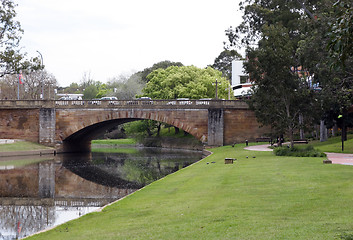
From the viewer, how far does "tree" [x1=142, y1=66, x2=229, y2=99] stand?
78500 millimetres

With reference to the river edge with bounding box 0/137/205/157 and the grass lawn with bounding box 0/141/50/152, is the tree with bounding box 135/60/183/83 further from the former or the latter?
the grass lawn with bounding box 0/141/50/152

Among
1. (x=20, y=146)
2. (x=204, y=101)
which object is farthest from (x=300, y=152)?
(x=20, y=146)

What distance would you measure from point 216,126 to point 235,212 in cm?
4713

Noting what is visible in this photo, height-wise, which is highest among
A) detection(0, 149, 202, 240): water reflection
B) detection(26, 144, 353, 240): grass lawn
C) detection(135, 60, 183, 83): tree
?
detection(135, 60, 183, 83): tree

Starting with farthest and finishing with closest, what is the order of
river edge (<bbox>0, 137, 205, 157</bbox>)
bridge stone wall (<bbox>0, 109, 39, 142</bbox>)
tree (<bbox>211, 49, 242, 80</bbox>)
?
tree (<bbox>211, 49, 242, 80</bbox>), bridge stone wall (<bbox>0, 109, 39, 142</bbox>), river edge (<bbox>0, 137, 205, 157</bbox>)

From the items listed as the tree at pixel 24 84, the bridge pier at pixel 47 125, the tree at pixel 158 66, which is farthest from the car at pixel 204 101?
the tree at pixel 158 66

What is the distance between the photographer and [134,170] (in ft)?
135

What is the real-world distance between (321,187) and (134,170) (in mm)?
25616

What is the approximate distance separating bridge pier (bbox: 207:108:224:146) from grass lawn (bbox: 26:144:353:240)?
39.1 metres

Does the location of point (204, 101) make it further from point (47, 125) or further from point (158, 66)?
point (158, 66)

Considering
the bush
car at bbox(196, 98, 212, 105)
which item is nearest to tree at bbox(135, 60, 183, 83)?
car at bbox(196, 98, 212, 105)

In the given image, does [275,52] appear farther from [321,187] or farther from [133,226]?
[133,226]

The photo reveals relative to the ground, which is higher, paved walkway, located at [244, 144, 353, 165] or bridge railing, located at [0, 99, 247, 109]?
bridge railing, located at [0, 99, 247, 109]

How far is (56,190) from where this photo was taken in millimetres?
28453
